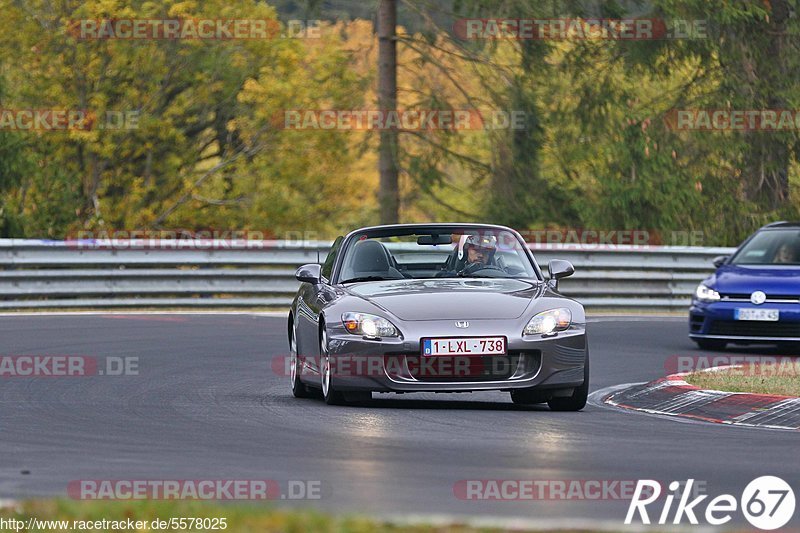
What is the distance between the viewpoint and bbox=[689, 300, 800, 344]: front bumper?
58.2 ft

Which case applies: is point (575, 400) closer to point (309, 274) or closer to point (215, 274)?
point (309, 274)

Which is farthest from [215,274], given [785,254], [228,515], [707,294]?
[228,515]

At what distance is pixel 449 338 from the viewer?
1137cm

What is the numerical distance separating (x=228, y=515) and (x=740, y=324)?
40.3 feet

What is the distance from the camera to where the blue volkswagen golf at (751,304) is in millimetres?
17797

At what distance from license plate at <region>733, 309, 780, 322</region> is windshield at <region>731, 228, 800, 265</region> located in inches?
44.8

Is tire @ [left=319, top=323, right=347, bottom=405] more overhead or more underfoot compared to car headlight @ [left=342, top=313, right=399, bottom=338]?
more underfoot

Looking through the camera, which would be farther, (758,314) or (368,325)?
(758,314)

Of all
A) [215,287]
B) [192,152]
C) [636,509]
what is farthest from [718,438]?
[192,152]

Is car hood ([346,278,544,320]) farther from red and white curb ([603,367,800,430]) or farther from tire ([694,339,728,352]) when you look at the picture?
tire ([694,339,728,352])

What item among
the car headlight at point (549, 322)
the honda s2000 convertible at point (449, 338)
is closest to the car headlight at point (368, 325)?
the honda s2000 convertible at point (449, 338)

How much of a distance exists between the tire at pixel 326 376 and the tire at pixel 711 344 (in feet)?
23.9

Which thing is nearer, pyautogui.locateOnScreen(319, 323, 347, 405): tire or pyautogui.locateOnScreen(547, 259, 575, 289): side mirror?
pyautogui.locateOnScreen(319, 323, 347, 405): tire

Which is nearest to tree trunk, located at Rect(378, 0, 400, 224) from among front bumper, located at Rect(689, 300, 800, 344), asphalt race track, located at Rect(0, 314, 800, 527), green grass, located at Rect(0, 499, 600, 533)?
front bumper, located at Rect(689, 300, 800, 344)
